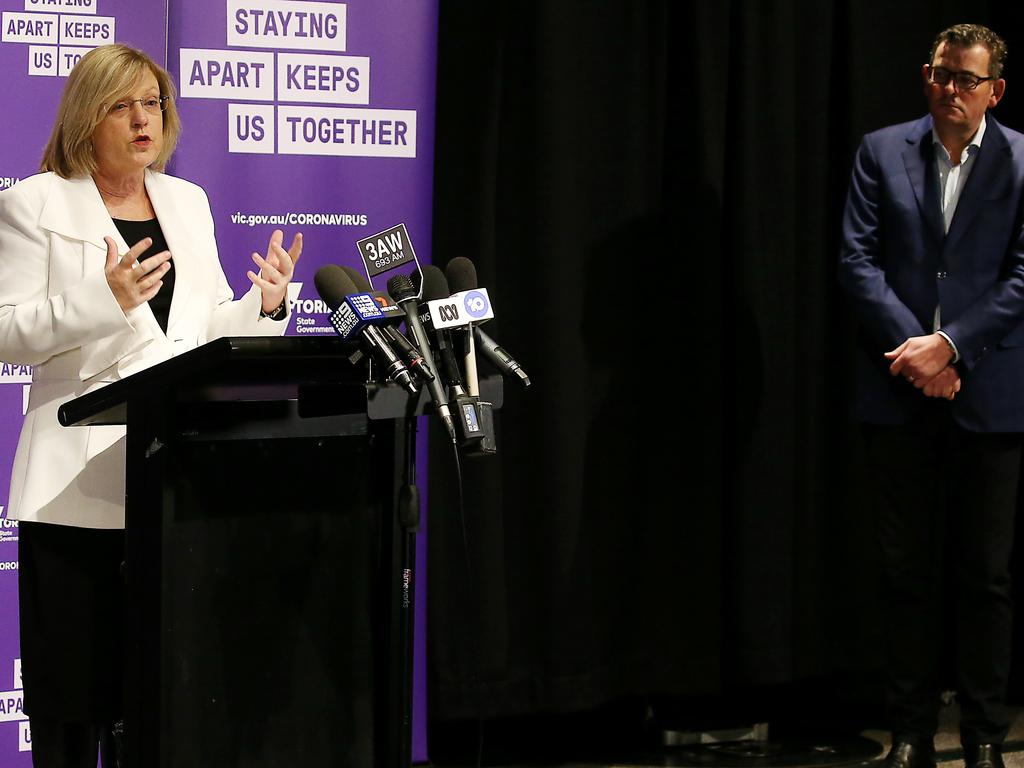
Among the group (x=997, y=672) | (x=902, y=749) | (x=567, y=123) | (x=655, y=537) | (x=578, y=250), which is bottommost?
(x=902, y=749)

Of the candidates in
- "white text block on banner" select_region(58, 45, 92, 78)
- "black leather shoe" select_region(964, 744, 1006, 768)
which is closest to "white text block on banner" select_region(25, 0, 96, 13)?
"white text block on banner" select_region(58, 45, 92, 78)

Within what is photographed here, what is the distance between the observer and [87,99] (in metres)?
2.48

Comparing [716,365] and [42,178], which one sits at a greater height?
[42,178]

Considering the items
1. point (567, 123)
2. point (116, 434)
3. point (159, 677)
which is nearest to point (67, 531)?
point (116, 434)

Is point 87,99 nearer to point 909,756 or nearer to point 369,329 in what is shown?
point 369,329

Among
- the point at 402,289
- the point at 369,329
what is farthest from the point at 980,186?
the point at 369,329

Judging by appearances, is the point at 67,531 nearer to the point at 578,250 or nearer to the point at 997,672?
the point at 578,250

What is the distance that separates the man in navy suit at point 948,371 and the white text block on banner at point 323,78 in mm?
1460

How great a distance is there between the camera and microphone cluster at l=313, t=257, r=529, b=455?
188 centimetres

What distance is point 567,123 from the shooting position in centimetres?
392

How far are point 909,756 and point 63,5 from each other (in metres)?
3.07

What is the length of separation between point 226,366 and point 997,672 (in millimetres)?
2432

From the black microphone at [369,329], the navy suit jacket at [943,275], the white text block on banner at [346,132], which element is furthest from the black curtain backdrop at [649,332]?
the black microphone at [369,329]

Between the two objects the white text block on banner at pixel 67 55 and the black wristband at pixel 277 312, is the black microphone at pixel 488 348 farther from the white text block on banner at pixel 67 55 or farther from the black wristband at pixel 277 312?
the white text block on banner at pixel 67 55
